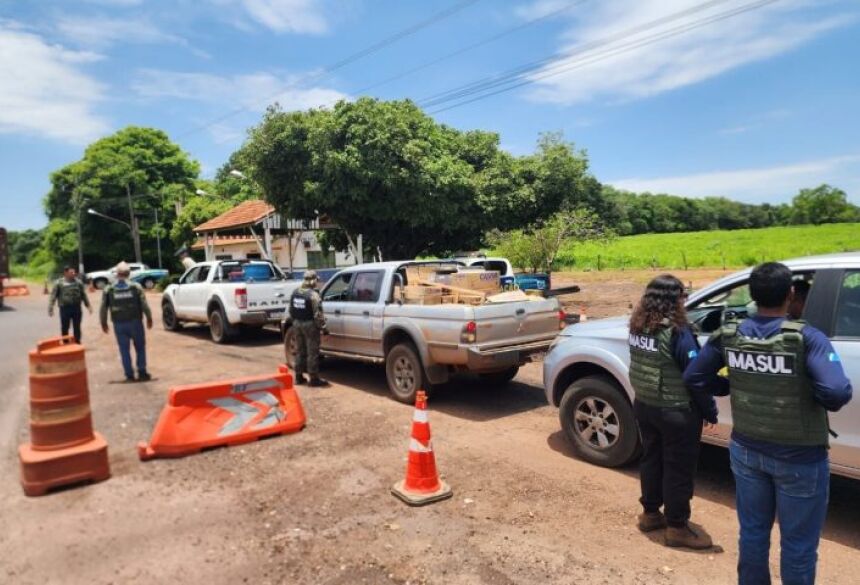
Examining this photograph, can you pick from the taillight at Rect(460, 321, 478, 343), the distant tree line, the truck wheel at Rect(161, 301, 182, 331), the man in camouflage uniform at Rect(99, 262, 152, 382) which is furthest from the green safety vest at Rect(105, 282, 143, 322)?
the distant tree line

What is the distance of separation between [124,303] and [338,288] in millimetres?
3243

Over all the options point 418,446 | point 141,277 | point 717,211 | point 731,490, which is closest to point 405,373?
point 418,446

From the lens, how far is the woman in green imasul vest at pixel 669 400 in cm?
365

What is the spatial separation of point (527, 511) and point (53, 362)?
13.5ft

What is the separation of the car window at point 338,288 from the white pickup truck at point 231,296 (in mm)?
3786

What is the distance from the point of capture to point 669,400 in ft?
12.0

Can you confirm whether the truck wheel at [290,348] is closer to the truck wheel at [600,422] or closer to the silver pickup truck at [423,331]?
the silver pickup truck at [423,331]

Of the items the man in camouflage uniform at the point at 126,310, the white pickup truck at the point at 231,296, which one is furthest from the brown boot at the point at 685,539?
the white pickup truck at the point at 231,296

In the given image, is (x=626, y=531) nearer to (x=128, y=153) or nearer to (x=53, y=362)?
(x=53, y=362)

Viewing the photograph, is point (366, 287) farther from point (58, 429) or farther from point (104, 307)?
point (104, 307)

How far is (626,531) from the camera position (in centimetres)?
405

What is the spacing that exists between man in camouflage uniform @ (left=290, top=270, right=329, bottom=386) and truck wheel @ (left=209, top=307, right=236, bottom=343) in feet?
15.6

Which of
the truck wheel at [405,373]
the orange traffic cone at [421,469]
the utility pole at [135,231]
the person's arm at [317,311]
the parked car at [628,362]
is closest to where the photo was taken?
the parked car at [628,362]

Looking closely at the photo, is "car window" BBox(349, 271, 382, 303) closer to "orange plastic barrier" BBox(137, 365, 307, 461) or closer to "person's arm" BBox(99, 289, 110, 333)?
"orange plastic barrier" BBox(137, 365, 307, 461)
